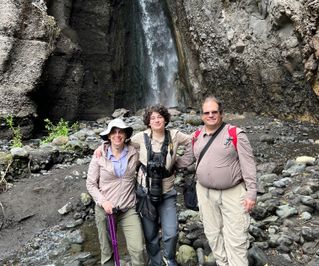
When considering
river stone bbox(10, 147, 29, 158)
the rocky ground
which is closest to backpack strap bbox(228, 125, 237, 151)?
the rocky ground

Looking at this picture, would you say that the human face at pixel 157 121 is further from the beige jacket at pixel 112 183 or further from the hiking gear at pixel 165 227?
the hiking gear at pixel 165 227

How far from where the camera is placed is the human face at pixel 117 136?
13.6 ft

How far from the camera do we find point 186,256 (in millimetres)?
5113

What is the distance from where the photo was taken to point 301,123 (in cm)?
1331

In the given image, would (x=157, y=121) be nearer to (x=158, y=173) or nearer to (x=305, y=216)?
(x=158, y=173)

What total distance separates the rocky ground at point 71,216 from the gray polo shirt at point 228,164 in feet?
5.75

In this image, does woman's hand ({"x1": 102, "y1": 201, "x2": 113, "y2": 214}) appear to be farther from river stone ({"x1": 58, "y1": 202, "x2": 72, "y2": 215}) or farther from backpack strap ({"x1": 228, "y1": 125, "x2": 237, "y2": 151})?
river stone ({"x1": 58, "y1": 202, "x2": 72, "y2": 215})

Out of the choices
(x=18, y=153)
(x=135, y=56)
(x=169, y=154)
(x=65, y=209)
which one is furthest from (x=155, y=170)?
(x=135, y=56)

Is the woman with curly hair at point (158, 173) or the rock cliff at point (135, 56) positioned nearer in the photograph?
the woman with curly hair at point (158, 173)

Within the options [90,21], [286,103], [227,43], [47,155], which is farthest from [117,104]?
[47,155]

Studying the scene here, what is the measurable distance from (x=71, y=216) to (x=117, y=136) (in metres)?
3.92

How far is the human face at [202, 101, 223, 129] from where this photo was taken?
391 cm

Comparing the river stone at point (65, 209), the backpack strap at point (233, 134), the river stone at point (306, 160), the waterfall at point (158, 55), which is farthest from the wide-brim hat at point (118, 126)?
the waterfall at point (158, 55)

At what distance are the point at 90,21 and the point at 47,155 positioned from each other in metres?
12.2
